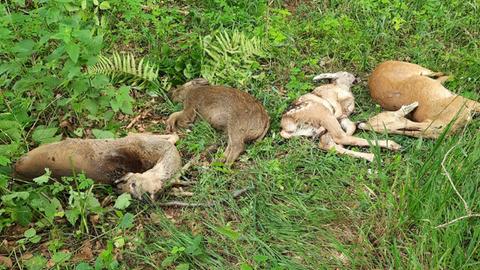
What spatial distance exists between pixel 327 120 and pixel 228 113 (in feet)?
2.97

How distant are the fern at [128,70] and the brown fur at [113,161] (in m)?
1.00

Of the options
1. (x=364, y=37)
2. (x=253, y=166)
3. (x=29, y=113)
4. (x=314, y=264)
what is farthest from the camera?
(x=364, y=37)

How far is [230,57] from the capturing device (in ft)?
18.5

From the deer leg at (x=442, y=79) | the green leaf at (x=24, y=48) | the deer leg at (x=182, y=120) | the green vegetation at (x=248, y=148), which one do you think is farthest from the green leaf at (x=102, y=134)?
the deer leg at (x=442, y=79)

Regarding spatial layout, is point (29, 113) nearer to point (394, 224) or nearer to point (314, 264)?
point (314, 264)

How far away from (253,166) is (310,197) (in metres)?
0.64

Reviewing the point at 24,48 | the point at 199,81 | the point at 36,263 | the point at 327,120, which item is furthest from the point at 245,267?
the point at 24,48

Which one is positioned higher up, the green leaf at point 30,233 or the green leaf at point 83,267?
the green leaf at point 83,267

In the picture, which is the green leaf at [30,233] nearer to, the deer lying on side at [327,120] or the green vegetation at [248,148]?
the green vegetation at [248,148]

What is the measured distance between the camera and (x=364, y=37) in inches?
233

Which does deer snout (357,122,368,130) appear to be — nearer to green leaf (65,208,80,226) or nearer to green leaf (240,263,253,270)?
green leaf (240,263,253,270)

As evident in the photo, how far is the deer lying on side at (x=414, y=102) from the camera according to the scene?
466cm

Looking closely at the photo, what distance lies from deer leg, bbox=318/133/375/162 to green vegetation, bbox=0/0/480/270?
0.10 m

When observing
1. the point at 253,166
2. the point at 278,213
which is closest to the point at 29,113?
the point at 253,166
